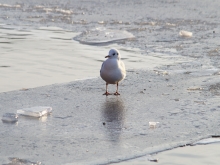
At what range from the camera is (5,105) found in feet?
21.5

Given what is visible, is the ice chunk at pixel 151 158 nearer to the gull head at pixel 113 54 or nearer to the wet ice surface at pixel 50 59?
the gull head at pixel 113 54

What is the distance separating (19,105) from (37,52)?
3.62 meters

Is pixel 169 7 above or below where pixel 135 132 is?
above

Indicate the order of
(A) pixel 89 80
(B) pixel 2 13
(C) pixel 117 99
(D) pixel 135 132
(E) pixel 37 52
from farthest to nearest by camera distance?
(B) pixel 2 13
(E) pixel 37 52
(A) pixel 89 80
(C) pixel 117 99
(D) pixel 135 132

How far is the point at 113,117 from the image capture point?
6.19 m

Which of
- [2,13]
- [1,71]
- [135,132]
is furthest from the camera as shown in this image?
[2,13]

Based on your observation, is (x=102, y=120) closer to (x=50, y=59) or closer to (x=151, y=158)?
(x=151, y=158)

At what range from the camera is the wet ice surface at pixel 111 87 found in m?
5.28

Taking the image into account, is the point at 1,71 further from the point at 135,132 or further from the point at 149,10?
the point at 149,10

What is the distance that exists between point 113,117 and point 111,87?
1.64 m

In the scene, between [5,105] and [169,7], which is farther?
[169,7]

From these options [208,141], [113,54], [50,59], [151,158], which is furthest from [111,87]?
[151,158]

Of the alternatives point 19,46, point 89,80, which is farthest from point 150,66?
point 19,46

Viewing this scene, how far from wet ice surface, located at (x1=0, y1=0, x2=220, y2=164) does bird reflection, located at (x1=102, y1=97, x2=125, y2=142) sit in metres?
0.01
